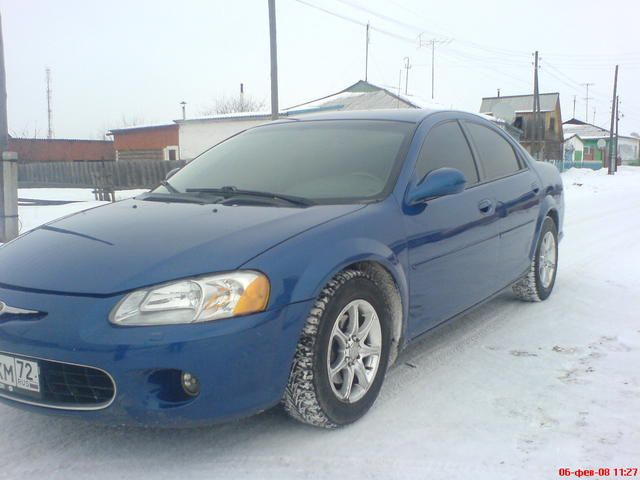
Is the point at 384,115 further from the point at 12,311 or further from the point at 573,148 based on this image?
the point at 573,148

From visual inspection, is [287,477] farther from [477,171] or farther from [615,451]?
[477,171]

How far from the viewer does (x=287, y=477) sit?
2.43m

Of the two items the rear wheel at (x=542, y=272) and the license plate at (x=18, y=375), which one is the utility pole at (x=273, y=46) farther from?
the license plate at (x=18, y=375)

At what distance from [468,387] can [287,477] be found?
1.27 meters

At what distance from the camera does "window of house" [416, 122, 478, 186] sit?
3.65m

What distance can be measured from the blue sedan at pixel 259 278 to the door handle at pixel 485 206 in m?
0.02

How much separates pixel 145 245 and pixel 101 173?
715 inches

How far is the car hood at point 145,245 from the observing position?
2480 millimetres

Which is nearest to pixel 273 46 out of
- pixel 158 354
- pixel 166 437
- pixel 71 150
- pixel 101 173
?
pixel 101 173

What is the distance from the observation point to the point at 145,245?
8.78 ft

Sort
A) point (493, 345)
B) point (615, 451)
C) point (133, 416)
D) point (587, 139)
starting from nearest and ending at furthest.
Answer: point (133, 416), point (615, 451), point (493, 345), point (587, 139)

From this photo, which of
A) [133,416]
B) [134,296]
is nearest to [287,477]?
[133,416]

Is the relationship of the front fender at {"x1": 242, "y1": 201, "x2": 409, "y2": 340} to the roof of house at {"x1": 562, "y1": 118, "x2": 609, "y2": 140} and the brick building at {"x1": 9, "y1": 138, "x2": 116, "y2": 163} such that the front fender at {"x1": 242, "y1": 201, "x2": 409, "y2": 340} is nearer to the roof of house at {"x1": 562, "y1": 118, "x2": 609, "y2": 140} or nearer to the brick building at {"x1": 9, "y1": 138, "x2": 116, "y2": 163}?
the brick building at {"x1": 9, "y1": 138, "x2": 116, "y2": 163}

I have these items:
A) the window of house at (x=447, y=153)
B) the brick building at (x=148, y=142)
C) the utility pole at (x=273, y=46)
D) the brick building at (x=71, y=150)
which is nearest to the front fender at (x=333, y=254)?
the window of house at (x=447, y=153)
